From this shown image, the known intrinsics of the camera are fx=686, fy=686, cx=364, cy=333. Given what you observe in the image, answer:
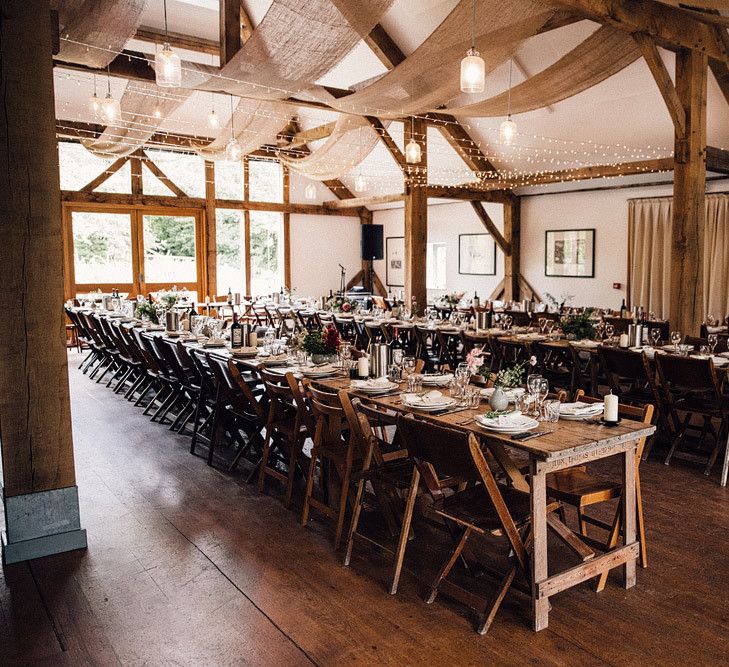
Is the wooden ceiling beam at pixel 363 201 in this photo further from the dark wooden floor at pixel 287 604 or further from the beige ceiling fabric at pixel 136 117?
the dark wooden floor at pixel 287 604

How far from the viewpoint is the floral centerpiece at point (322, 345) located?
521 cm

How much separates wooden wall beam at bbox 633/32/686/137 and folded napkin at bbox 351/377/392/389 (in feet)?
13.9

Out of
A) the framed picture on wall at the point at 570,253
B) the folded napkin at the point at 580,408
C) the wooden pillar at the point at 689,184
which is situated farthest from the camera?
the framed picture on wall at the point at 570,253

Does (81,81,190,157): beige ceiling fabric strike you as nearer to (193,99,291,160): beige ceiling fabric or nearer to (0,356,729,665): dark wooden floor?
(193,99,291,160): beige ceiling fabric

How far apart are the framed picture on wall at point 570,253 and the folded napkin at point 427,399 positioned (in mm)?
8983

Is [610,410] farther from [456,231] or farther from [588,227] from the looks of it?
[456,231]

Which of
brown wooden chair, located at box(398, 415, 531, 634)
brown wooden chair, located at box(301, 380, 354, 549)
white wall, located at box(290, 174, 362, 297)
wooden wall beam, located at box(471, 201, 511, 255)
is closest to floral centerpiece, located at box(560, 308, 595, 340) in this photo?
brown wooden chair, located at box(301, 380, 354, 549)

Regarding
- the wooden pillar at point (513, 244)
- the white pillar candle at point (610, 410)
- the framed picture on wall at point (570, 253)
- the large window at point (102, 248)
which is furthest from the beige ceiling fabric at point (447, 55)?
the large window at point (102, 248)

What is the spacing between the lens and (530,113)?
10711 mm

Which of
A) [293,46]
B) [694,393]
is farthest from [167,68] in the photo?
[694,393]

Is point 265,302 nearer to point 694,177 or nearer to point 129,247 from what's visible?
point 129,247

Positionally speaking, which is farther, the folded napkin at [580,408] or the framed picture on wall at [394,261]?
the framed picture on wall at [394,261]

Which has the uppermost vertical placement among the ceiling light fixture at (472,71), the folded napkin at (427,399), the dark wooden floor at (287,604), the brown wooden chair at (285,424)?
the ceiling light fixture at (472,71)

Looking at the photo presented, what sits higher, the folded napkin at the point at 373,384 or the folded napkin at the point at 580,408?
the folded napkin at the point at 580,408
